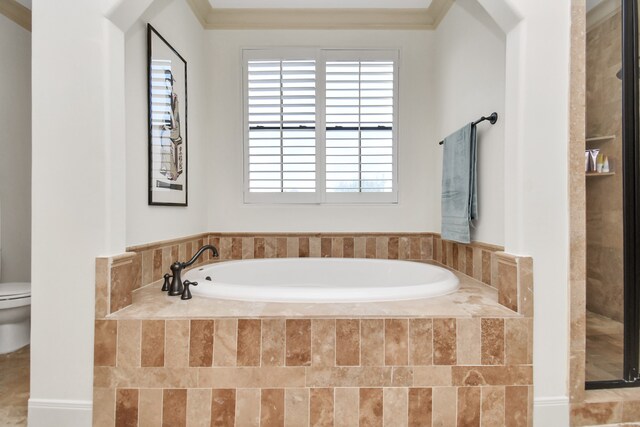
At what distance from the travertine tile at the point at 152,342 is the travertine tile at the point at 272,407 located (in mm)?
440

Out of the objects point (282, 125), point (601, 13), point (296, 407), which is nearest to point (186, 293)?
point (296, 407)

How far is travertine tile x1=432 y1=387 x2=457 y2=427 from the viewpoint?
1288mm

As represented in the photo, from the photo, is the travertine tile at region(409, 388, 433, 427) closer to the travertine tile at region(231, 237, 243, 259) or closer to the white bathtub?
the white bathtub

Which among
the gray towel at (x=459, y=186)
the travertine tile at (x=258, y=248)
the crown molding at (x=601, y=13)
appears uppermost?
the crown molding at (x=601, y=13)

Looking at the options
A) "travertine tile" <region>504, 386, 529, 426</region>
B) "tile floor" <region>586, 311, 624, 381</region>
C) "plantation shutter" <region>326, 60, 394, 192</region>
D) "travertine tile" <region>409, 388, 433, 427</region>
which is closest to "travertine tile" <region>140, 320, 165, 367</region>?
"travertine tile" <region>409, 388, 433, 427</region>

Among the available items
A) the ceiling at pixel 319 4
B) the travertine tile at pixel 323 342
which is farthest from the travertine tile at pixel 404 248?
the ceiling at pixel 319 4

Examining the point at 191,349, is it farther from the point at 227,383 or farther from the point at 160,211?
the point at 160,211

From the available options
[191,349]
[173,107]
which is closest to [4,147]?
[173,107]

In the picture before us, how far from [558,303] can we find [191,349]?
5.08ft

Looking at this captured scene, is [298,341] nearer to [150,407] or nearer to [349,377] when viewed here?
[349,377]

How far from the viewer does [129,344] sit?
1288mm

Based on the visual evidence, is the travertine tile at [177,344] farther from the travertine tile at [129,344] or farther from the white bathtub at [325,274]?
the white bathtub at [325,274]

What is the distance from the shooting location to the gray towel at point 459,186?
6.32ft

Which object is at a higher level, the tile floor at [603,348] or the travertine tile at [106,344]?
the travertine tile at [106,344]
